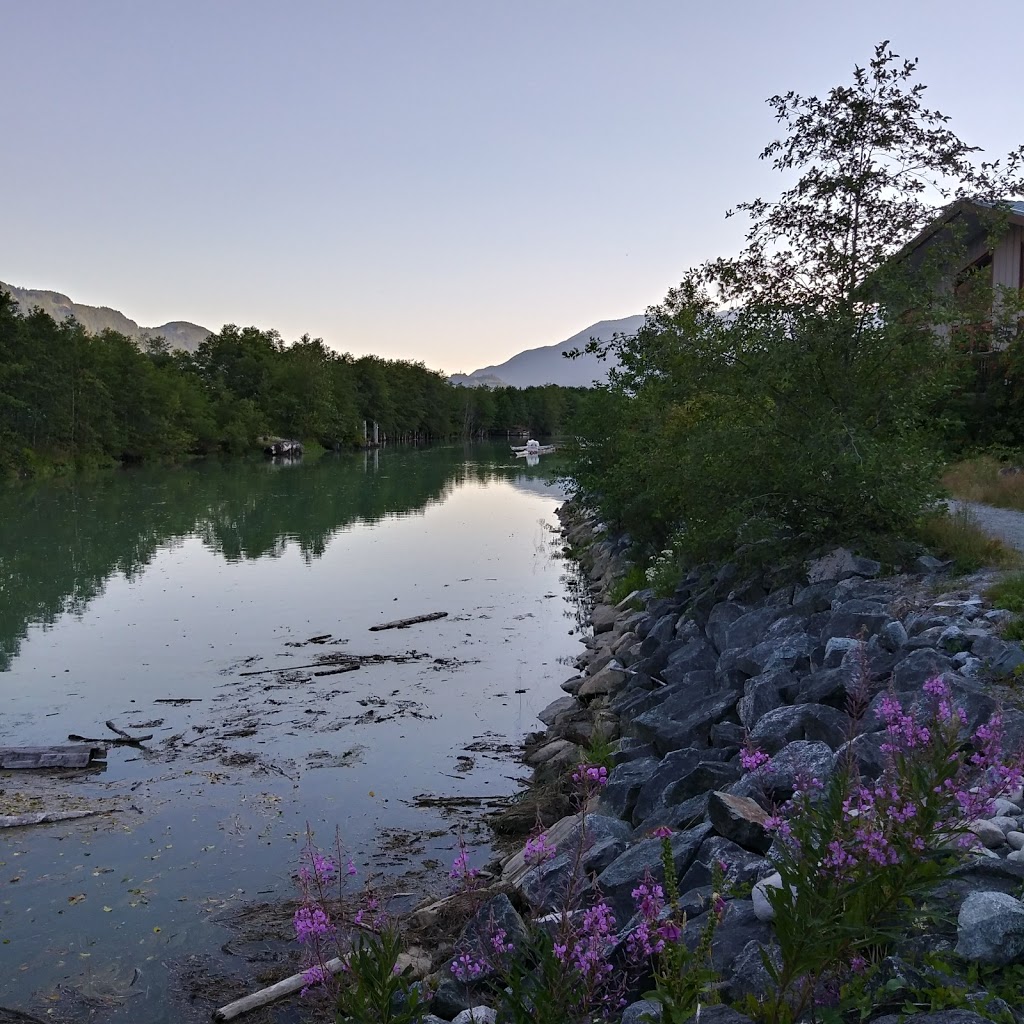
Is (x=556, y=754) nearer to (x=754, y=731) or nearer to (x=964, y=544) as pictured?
(x=754, y=731)

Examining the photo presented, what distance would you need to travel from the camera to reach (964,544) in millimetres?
8875

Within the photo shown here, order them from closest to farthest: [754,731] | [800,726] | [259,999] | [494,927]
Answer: [494,927], [259,999], [800,726], [754,731]

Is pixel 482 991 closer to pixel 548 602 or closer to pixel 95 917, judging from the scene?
pixel 95 917

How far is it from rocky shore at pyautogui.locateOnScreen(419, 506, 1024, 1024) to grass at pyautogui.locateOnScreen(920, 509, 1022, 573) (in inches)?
12.0

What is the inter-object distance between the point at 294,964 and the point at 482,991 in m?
1.97

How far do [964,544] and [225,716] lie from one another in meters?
8.32

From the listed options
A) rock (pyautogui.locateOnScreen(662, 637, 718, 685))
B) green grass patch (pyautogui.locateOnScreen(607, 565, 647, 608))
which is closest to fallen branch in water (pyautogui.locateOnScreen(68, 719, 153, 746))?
rock (pyautogui.locateOnScreen(662, 637, 718, 685))

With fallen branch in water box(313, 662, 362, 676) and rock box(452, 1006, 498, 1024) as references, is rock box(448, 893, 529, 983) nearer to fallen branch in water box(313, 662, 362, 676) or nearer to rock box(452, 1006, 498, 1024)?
rock box(452, 1006, 498, 1024)

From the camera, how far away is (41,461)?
5300cm

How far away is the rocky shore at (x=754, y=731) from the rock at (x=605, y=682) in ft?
0.08

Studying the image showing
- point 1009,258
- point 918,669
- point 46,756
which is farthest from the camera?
point 1009,258

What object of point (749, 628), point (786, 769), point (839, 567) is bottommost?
point (749, 628)

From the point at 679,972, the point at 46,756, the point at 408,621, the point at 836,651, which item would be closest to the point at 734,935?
the point at 679,972

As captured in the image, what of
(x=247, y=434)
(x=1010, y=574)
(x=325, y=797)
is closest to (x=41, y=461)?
(x=247, y=434)
